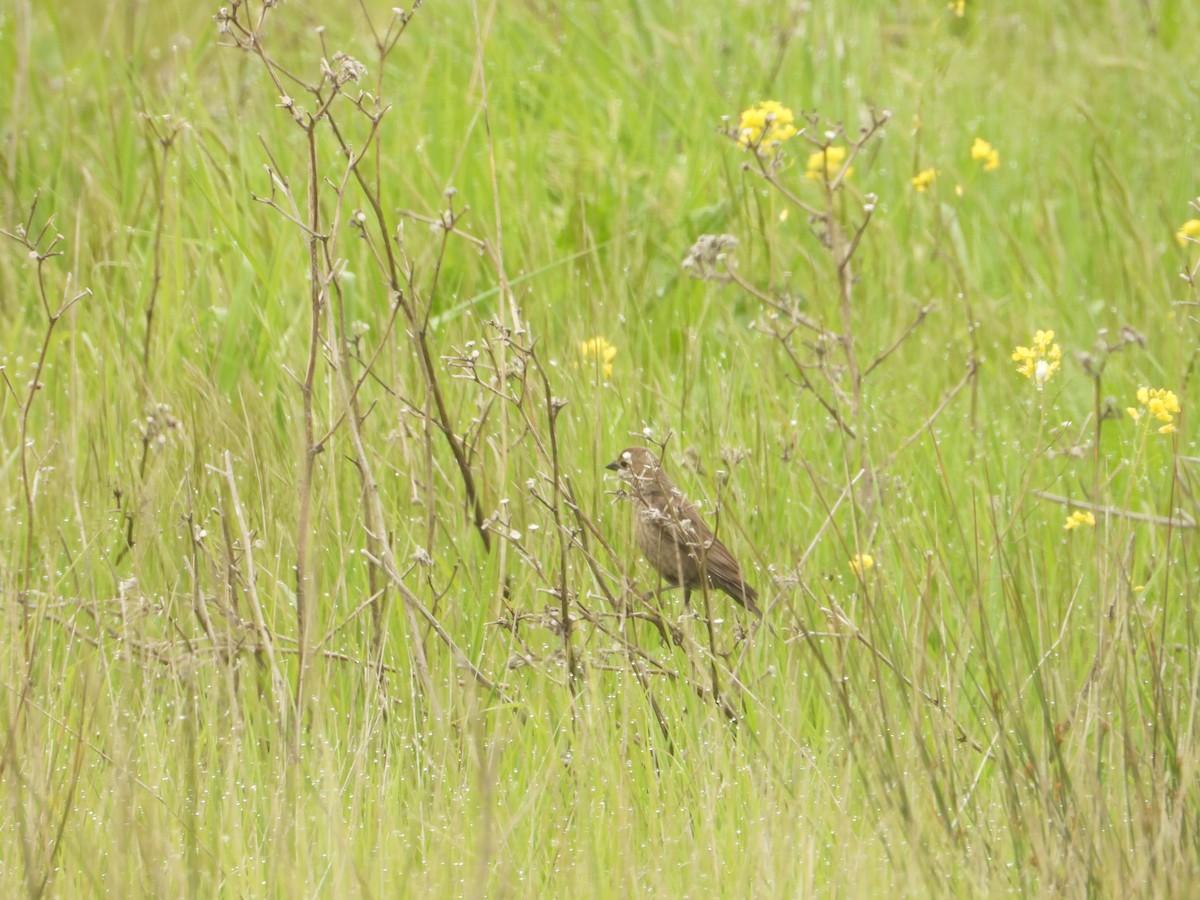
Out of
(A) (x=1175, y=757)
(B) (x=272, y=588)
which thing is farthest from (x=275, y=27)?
(A) (x=1175, y=757)

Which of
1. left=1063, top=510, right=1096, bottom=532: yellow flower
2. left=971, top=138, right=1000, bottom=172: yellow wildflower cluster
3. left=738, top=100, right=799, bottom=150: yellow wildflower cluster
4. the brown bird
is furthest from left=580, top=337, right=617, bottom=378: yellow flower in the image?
left=971, top=138, right=1000, bottom=172: yellow wildflower cluster

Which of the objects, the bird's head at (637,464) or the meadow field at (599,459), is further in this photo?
the bird's head at (637,464)

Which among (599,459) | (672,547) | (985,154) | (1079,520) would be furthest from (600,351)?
(985,154)

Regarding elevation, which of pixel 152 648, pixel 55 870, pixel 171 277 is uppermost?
pixel 171 277

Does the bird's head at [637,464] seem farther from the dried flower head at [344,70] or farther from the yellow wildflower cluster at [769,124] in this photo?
the dried flower head at [344,70]

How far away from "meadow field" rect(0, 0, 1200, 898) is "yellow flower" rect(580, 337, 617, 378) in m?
0.06

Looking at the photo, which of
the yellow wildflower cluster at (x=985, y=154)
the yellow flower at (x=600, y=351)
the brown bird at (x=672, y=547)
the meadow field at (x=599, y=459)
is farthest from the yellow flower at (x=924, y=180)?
the brown bird at (x=672, y=547)

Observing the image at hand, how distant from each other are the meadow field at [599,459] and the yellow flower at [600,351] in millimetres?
60

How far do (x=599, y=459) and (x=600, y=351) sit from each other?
53cm

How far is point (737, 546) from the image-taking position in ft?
11.7

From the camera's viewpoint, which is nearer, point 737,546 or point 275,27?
point 737,546

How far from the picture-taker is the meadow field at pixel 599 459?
265 cm

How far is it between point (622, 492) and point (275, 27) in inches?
211

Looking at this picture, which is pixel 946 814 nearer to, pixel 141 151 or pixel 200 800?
pixel 200 800
